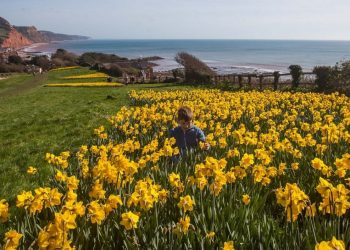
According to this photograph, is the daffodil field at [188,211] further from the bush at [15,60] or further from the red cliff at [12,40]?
the red cliff at [12,40]

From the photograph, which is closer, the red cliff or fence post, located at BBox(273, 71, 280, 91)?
fence post, located at BBox(273, 71, 280, 91)

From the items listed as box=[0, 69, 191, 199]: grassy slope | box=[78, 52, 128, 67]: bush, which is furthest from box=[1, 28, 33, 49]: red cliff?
box=[0, 69, 191, 199]: grassy slope

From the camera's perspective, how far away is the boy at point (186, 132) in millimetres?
7195

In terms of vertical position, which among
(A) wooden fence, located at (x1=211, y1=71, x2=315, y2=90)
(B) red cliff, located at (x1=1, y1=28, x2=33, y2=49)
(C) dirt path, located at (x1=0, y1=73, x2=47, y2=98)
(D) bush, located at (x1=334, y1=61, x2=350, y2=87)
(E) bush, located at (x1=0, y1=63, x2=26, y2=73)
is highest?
(B) red cliff, located at (x1=1, y1=28, x2=33, y2=49)

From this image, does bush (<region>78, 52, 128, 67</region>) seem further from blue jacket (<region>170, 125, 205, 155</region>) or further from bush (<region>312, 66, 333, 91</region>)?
blue jacket (<region>170, 125, 205, 155</region>)

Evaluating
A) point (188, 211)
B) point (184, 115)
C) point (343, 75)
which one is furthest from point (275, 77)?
point (188, 211)

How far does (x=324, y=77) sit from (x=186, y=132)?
15.1 meters

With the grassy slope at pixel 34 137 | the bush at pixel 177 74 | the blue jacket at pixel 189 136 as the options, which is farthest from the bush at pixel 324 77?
the bush at pixel 177 74

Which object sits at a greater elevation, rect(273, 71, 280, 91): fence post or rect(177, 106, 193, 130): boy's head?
rect(177, 106, 193, 130): boy's head

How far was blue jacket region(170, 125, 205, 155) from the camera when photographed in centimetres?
729

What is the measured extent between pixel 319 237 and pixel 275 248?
0.45 metres

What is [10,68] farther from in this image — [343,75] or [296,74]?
[343,75]

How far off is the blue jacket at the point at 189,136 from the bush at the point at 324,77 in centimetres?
1439

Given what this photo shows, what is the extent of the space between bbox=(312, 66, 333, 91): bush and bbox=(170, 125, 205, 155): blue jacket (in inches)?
566
